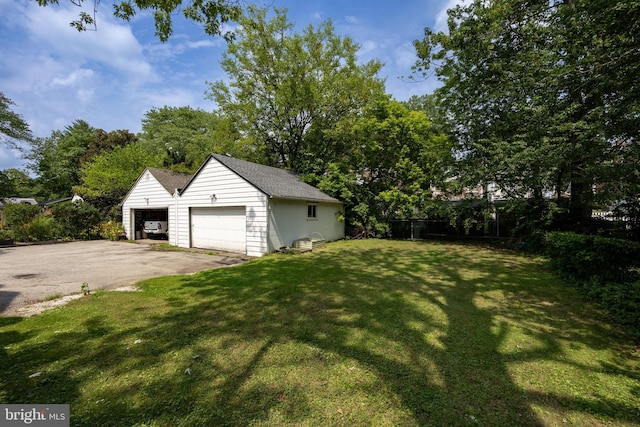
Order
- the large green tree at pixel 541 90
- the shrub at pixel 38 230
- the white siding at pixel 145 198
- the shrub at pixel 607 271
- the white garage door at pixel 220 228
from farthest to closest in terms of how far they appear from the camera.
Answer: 1. the white siding at pixel 145 198
2. the shrub at pixel 38 230
3. the white garage door at pixel 220 228
4. the large green tree at pixel 541 90
5. the shrub at pixel 607 271

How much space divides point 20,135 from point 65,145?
600 inches

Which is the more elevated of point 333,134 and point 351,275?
point 333,134

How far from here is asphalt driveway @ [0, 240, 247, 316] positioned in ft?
19.3

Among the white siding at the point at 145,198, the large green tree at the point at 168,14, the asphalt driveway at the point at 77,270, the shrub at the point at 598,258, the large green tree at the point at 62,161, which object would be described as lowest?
the asphalt driveway at the point at 77,270

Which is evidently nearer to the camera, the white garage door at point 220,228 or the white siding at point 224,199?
the white siding at point 224,199

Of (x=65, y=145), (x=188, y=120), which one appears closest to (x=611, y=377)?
(x=188, y=120)

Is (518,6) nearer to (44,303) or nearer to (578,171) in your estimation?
(578,171)

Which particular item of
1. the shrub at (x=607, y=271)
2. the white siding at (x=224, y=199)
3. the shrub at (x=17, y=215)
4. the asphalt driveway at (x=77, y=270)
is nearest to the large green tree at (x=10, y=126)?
the shrub at (x=17, y=215)

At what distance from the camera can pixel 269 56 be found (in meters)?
18.8

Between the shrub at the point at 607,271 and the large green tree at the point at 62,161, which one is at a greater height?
the large green tree at the point at 62,161

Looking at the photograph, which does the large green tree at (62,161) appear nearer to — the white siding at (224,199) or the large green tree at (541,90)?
the white siding at (224,199)

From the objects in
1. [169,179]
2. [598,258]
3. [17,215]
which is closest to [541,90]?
[598,258]

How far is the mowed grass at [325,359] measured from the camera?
2.40 m

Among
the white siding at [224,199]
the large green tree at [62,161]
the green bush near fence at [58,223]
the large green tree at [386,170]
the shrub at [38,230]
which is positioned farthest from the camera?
the large green tree at [62,161]
